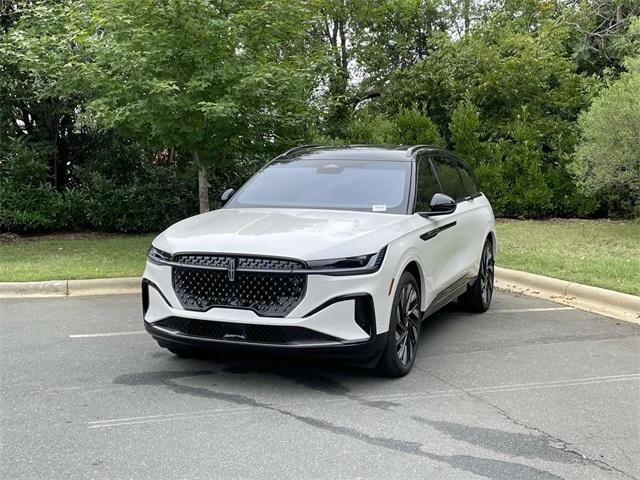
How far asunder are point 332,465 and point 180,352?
7.38 feet

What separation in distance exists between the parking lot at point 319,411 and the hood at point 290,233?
100 cm

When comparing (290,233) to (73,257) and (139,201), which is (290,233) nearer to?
(73,257)

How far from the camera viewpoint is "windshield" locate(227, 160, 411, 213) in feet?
19.0

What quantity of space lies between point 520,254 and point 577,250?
1.12 metres

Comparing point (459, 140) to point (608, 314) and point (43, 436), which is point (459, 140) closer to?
point (608, 314)

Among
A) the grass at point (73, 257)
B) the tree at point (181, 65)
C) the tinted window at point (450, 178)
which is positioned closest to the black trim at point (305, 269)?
the tinted window at point (450, 178)

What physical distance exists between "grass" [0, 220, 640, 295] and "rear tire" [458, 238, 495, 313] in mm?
1476

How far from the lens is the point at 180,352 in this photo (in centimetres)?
549

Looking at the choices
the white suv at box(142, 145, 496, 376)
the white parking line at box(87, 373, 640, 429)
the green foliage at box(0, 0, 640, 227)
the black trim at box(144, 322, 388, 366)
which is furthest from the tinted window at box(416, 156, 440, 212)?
the green foliage at box(0, 0, 640, 227)

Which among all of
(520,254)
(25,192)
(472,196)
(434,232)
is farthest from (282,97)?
(25,192)

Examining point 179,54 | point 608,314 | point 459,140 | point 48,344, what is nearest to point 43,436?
point 48,344

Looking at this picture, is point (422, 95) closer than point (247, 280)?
No

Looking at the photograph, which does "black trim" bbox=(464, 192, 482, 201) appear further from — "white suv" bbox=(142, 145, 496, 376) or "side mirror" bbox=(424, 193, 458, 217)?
"side mirror" bbox=(424, 193, 458, 217)

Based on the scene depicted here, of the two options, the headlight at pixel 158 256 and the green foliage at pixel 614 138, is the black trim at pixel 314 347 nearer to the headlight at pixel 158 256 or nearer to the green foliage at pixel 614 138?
the headlight at pixel 158 256
